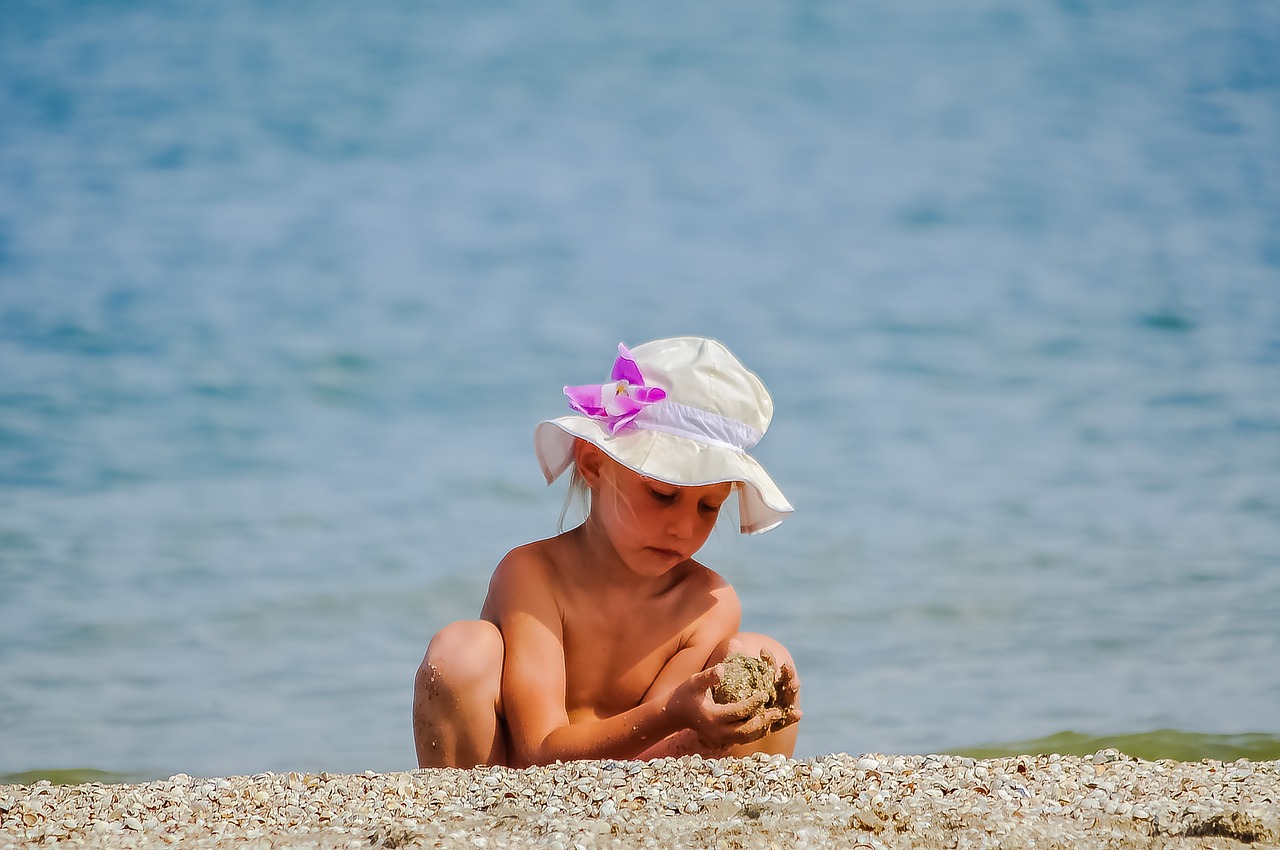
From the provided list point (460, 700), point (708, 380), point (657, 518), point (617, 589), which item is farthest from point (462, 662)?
point (708, 380)

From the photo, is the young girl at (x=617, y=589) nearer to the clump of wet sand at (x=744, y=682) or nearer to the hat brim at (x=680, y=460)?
the hat brim at (x=680, y=460)

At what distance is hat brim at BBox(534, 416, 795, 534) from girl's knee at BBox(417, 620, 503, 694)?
0.51 meters

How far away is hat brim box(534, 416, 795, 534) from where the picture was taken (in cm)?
289

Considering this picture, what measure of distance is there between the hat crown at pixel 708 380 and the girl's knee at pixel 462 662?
0.72 meters

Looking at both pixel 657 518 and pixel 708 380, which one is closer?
pixel 657 518

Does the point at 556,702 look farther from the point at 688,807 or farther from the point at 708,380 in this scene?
the point at 708,380

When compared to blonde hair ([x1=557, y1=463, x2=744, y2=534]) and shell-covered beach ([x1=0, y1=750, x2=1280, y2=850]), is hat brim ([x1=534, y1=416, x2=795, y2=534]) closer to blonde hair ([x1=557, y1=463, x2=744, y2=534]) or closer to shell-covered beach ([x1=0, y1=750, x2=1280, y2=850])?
blonde hair ([x1=557, y1=463, x2=744, y2=534])

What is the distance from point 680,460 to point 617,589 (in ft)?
1.19

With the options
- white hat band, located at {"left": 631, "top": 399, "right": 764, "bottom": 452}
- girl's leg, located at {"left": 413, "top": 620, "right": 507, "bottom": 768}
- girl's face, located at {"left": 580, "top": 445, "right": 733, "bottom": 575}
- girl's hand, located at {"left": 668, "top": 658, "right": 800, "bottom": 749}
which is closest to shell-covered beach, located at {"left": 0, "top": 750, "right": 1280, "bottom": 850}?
girl's hand, located at {"left": 668, "top": 658, "right": 800, "bottom": 749}

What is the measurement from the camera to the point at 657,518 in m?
2.95

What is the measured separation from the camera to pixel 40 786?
9.32 feet

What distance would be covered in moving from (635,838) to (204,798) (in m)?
0.98

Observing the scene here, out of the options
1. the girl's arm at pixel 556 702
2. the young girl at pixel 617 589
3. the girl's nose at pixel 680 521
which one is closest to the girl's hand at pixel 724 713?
the girl's arm at pixel 556 702

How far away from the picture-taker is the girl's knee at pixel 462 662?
285cm
